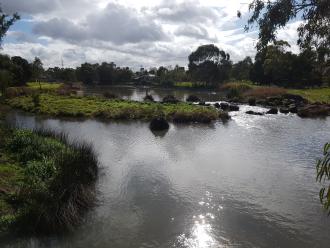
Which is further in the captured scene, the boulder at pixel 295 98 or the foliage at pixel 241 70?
the foliage at pixel 241 70

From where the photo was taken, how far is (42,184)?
15992 millimetres

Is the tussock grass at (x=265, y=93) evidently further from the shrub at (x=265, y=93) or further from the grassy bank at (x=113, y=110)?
the grassy bank at (x=113, y=110)

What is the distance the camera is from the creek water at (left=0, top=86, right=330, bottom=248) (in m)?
13.8

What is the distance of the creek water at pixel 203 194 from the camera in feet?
45.4

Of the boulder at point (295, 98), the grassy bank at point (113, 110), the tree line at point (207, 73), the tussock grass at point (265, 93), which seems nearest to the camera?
the grassy bank at point (113, 110)

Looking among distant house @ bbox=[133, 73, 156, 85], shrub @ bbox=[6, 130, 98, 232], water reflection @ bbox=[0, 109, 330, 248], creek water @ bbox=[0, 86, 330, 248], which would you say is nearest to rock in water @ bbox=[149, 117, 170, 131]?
water reflection @ bbox=[0, 109, 330, 248]

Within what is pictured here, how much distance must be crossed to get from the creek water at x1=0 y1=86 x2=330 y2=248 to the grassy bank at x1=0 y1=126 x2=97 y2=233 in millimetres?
678

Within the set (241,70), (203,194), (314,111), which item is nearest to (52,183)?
(203,194)

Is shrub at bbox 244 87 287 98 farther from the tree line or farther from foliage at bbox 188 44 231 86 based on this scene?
foliage at bbox 188 44 231 86

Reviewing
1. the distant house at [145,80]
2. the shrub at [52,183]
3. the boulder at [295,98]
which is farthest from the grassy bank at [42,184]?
the distant house at [145,80]

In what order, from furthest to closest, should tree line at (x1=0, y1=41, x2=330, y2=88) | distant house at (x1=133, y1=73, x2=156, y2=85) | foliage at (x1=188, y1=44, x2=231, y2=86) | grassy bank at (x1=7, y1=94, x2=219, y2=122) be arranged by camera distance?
distant house at (x1=133, y1=73, x2=156, y2=85) < foliage at (x1=188, y1=44, x2=231, y2=86) < tree line at (x1=0, y1=41, x2=330, y2=88) < grassy bank at (x1=7, y1=94, x2=219, y2=122)

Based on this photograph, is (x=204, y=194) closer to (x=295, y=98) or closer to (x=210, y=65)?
(x=295, y=98)

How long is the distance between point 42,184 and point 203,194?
7435 millimetres

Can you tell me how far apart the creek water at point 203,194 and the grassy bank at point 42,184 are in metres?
0.68
